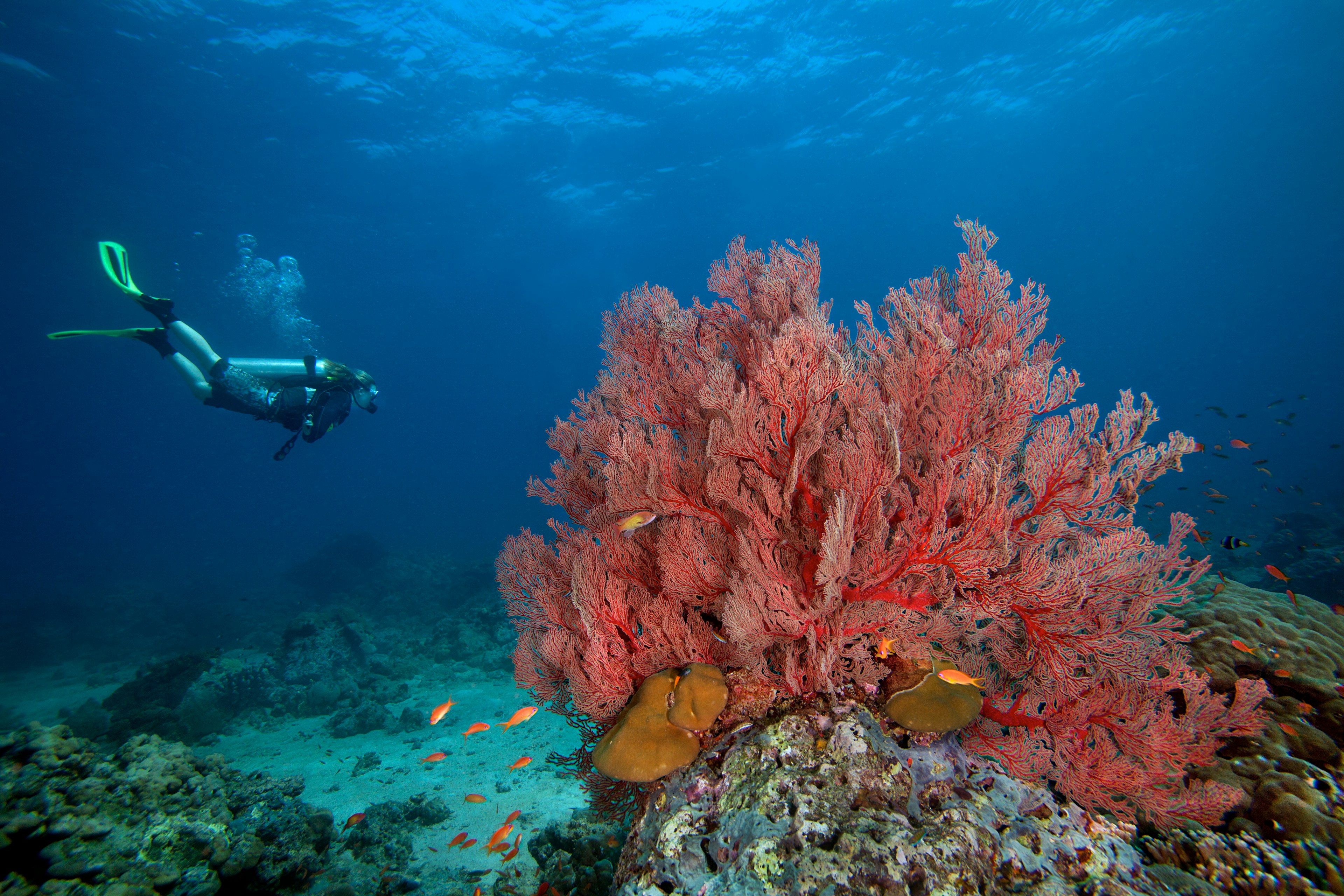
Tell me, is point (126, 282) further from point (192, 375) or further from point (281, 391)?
point (281, 391)

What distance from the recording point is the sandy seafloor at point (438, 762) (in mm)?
5816

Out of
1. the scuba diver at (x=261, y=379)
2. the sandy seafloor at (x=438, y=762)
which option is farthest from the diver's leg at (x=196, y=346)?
the sandy seafloor at (x=438, y=762)

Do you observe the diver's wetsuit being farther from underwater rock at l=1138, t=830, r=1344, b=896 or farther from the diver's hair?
underwater rock at l=1138, t=830, r=1344, b=896

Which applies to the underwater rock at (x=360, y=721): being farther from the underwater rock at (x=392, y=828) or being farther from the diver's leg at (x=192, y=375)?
the diver's leg at (x=192, y=375)

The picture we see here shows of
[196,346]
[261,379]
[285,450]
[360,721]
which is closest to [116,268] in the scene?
[196,346]

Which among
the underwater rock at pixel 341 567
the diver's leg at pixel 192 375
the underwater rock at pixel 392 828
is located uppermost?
the diver's leg at pixel 192 375

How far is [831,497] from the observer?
9.42 feet

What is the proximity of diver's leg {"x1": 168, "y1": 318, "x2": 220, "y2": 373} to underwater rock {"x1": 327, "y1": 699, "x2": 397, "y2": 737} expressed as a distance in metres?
8.59

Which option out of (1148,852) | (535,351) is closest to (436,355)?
(535,351)

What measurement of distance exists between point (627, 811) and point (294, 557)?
161 ft

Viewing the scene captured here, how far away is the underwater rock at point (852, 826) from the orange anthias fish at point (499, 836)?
246cm

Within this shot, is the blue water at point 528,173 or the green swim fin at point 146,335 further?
the blue water at point 528,173

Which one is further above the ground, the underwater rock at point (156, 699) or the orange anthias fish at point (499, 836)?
the orange anthias fish at point (499, 836)

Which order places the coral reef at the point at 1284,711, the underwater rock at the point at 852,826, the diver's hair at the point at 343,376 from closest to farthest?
1. the underwater rock at the point at 852,826
2. the coral reef at the point at 1284,711
3. the diver's hair at the point at 343,376
